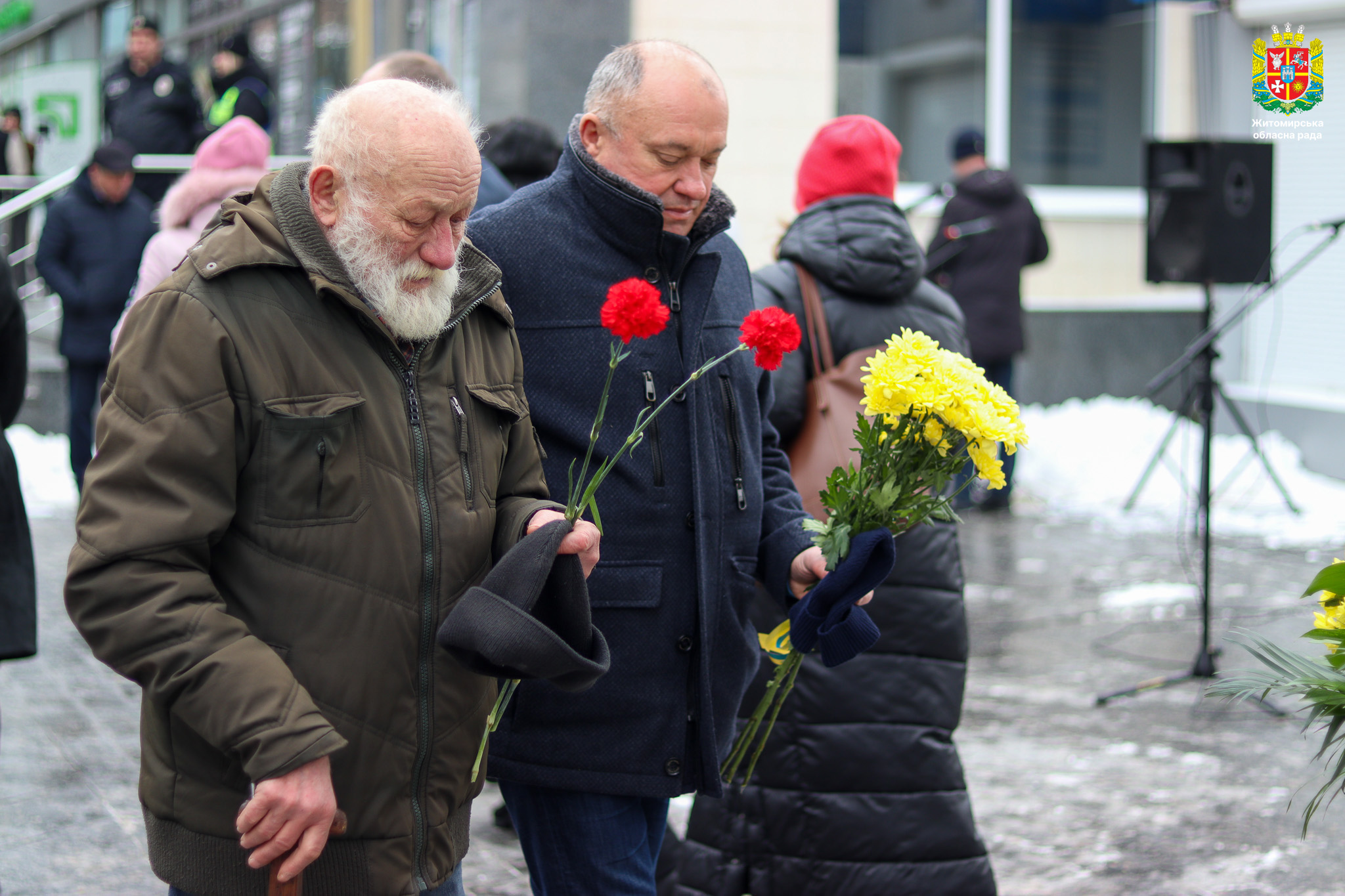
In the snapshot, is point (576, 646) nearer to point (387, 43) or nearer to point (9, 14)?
point (387, 43)

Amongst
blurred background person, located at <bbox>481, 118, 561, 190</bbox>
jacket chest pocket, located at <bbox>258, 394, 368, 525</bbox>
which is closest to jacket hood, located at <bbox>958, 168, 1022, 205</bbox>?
blurred background person, located at <bbox>481, 118, 561, 190</bbox>

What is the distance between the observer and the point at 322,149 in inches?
81.4

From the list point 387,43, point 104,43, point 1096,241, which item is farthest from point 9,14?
point 1096,241

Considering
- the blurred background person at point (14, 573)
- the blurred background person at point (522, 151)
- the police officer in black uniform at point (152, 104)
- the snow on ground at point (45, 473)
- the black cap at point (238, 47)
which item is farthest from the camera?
the police officer in black uniform at point (152, 104)

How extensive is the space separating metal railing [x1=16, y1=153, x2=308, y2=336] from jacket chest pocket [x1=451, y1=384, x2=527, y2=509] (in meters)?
7.63

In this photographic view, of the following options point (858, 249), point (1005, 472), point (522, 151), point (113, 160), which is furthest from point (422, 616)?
point (1005, 472)

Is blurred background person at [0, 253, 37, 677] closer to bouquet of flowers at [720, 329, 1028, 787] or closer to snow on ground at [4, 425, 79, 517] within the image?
bouquet of flowers at [720, 329, 1028, 787]

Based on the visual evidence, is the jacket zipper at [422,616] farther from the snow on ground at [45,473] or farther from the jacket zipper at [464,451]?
the snow on ground at [45,473]

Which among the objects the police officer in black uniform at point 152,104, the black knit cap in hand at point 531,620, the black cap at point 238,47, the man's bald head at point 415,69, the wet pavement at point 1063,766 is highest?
the black cap at point 238,47

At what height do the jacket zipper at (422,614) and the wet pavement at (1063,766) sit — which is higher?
the jacket zipper at (422,614)

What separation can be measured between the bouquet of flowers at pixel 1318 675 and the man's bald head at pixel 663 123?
1208 mm

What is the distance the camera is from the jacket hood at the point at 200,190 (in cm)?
524

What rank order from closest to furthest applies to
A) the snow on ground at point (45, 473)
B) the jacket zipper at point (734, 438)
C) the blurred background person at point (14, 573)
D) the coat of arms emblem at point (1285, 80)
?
the jacket zipper at point (734, 438), the blurred background person at point (14, 573), the coat of arms emblem at point (1285, 80), the snow on ground at point (45, 473)

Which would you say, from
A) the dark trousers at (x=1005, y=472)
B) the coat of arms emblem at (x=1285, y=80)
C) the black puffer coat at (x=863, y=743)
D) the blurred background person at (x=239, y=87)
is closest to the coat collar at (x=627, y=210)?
the black puffer coat at (x=863, y=743)
